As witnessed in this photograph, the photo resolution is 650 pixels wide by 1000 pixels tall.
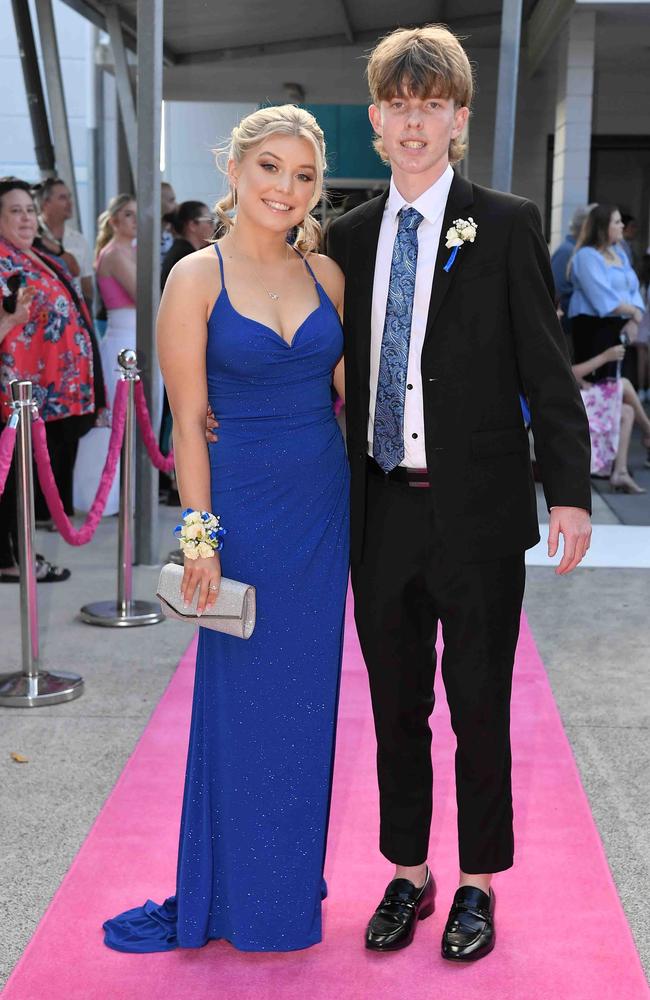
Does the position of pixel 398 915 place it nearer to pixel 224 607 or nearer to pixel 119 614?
pixel 224 607

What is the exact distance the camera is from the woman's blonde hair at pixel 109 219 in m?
7.88

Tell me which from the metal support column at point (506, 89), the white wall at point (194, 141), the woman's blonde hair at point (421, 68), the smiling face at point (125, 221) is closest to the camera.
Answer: the woman's blonde hair at point (421, 68)

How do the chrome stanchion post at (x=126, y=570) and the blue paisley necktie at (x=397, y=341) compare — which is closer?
the blue paisley necktie at (x=397, y=341)

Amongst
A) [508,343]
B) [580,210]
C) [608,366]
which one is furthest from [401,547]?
[580,210]

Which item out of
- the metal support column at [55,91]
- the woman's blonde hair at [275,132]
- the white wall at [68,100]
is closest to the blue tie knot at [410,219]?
the woman's blonde hair at [275,132]

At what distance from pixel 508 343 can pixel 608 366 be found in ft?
21.7

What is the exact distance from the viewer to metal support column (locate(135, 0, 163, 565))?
636 centimetres

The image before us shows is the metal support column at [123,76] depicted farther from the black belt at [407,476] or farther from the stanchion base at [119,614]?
the black belt at [407,476]

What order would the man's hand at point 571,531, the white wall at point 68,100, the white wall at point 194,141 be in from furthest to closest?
the white wall at point 68,100 < the white wall at point 194,141 < the man's hand at point 571,531

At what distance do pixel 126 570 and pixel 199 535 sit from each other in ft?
10.0

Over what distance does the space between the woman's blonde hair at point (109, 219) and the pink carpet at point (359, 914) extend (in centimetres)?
467

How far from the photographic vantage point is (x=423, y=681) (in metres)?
2.79

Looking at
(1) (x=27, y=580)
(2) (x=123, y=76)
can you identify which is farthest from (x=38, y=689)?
(2) (x=123, y=76)

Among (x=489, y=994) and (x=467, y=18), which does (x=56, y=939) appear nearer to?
(x=489, y=994)
